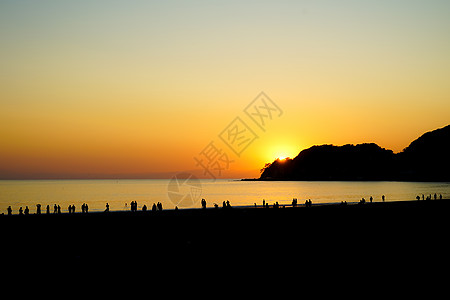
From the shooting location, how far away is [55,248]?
27781 millimetres

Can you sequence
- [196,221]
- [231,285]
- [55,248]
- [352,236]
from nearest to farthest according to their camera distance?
1. [231,285]
2. [55,248]
3. [352,236]
4. [196,221]

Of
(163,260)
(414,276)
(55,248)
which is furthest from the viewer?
(55,248)

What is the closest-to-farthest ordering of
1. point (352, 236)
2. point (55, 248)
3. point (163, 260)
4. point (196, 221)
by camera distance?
point (163, 260) → point (55, 248) → point (352, 236) → point (196, 221)

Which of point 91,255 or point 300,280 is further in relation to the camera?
point 91,255

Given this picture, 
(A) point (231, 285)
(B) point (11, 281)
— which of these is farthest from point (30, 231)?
(A) point (231, 285)

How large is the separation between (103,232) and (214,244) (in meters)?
10.9

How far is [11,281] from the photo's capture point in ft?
66.0

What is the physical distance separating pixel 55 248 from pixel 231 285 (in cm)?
1484

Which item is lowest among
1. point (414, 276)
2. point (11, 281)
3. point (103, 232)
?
point (414, 276)

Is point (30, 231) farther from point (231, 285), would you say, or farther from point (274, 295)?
point (274, 295)

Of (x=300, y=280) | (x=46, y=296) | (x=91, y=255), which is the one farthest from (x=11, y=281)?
(x=300, y=280)

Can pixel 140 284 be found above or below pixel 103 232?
below

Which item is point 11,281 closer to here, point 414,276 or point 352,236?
point 414,276

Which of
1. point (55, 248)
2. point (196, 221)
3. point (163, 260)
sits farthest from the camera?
point (196, 221)
